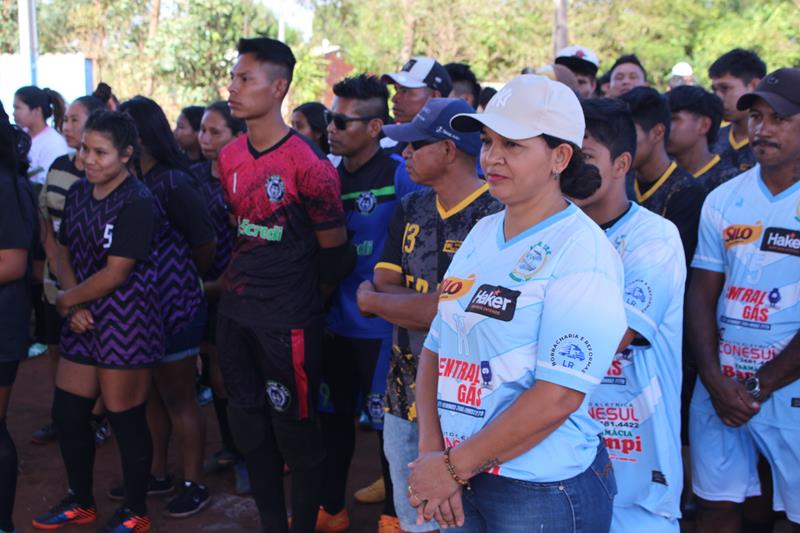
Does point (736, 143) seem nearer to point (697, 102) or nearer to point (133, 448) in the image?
point (697, 102)

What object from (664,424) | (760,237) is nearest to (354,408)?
(664,424)

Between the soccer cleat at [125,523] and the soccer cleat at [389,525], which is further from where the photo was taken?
the soccer cleat at [125,523]

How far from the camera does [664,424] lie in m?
2.92

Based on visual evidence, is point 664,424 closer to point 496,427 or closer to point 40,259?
point 496,427

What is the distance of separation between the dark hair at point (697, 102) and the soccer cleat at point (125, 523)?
3531mm

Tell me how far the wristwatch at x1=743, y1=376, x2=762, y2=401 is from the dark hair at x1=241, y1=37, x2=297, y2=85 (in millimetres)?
2459

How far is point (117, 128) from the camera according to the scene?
412 centimetres

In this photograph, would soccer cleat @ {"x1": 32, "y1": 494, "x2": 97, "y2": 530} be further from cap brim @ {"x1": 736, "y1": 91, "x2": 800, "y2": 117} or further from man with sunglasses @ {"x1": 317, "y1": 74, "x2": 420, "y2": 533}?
cap brim @ {"x1": 736, "y1": 91, "x2": 800, "y2": 117}

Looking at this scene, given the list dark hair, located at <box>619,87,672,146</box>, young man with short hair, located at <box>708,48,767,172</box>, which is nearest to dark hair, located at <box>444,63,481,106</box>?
young man with short hair, located at <box>708,48,767,172</box>

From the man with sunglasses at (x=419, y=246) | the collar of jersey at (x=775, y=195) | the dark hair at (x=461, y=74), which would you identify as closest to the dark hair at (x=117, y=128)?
the man with sunglasses at (x=419, y=246)

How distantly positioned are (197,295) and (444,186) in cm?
182

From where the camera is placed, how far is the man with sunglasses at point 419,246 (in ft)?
10.5

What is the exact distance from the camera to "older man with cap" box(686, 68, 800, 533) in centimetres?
317

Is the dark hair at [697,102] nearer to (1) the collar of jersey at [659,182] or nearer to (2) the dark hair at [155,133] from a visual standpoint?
(1) the collar of jersey at [659,182]
